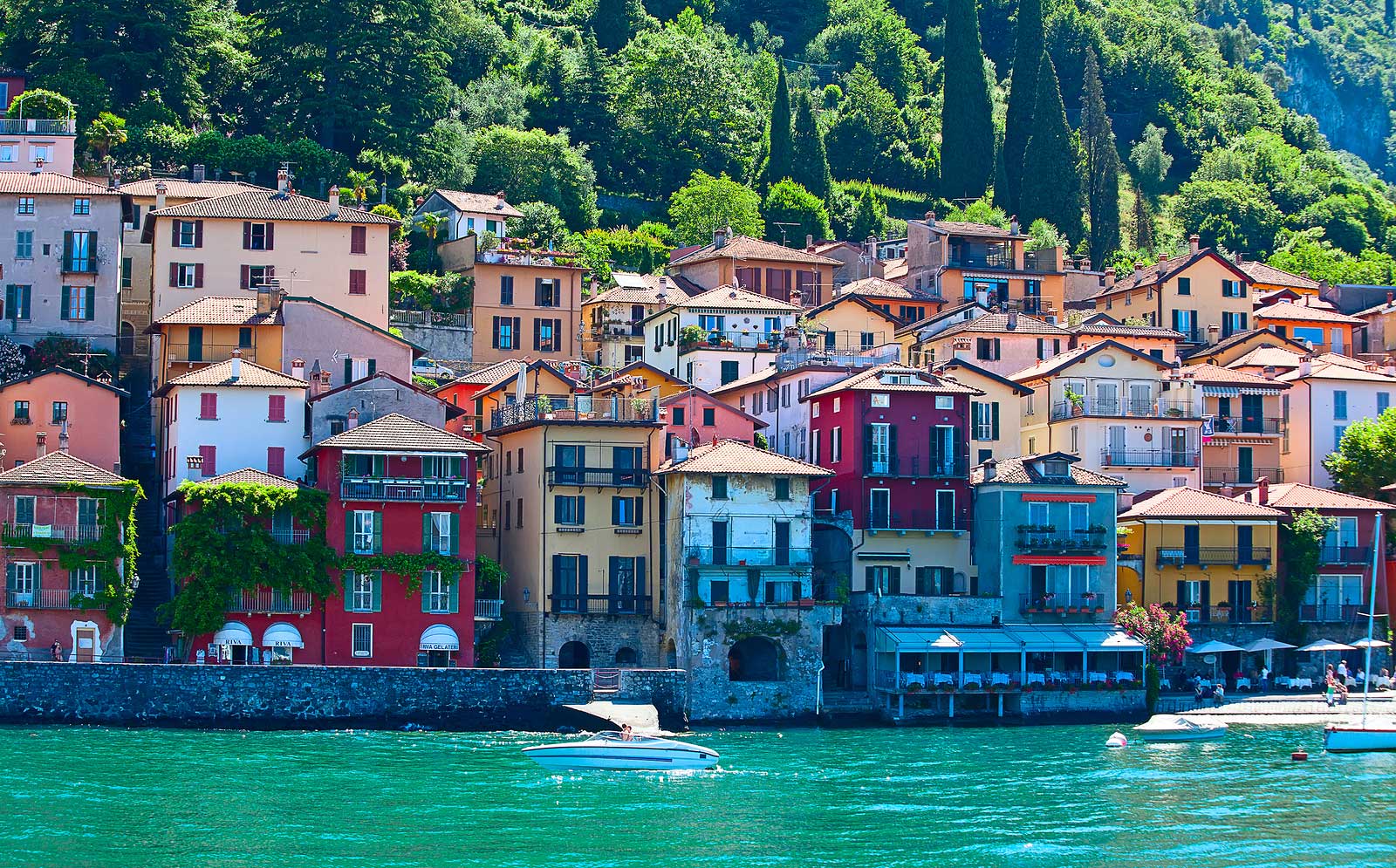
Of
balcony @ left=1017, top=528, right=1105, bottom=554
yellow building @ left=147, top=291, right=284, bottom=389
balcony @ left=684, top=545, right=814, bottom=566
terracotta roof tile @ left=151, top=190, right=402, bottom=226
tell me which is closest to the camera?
balcony @ left=684, top=545, right=814, bottom=566

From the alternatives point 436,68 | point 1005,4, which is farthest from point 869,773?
point 1005,4

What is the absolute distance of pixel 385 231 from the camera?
288ft

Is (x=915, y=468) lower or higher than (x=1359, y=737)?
higher

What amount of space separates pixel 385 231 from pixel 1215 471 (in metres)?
36.7

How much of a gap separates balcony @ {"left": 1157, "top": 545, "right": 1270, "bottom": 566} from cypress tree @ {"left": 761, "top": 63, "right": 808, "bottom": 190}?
55076 millimetres

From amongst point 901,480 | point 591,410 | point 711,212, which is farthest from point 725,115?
point 591,410

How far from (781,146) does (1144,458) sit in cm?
4972

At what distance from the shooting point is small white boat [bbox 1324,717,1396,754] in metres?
64.2

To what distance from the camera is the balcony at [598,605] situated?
72.6 meters

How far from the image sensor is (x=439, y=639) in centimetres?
6994

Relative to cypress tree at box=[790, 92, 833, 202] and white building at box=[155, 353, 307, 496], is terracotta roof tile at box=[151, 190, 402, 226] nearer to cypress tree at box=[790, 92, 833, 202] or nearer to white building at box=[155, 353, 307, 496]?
white building at box=[155, 353, 307, 496]

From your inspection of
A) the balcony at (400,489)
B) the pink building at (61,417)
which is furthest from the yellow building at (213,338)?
the balcony at (400,489)

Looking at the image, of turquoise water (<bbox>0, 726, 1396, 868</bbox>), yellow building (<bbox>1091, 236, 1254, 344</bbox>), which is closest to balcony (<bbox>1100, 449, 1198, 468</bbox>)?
yellow building (<bbox>1091, 236, 1254, 344</bbox>)

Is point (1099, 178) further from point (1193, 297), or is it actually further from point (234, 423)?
point (234, 423)
